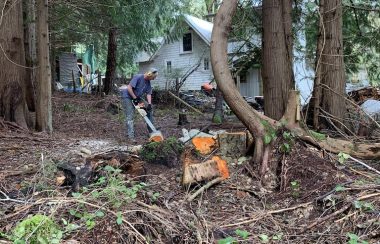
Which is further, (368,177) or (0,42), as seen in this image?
(0,42)

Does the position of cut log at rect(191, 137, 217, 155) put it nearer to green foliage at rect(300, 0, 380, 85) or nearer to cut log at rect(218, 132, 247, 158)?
cut log at rect(218, 132, 247, 158)

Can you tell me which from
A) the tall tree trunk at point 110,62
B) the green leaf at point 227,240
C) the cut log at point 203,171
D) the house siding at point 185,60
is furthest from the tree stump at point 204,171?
the house siding at point 185,60

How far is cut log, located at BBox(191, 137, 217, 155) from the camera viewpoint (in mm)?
6152

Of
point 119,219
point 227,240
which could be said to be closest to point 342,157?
point 227,240

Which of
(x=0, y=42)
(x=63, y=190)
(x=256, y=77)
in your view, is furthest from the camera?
(x=256, y=77)

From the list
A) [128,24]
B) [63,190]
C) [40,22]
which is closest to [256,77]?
[128,24]

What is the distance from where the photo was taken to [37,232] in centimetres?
328

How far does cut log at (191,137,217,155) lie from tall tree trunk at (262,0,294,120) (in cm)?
146

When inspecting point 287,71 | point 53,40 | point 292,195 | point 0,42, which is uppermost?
point 53,40

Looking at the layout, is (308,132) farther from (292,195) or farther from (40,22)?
(40,22)

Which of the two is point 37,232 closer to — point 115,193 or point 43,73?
point 115,193

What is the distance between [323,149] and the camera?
5617mm

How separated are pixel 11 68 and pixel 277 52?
204 inches

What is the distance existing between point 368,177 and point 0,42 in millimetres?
7102
